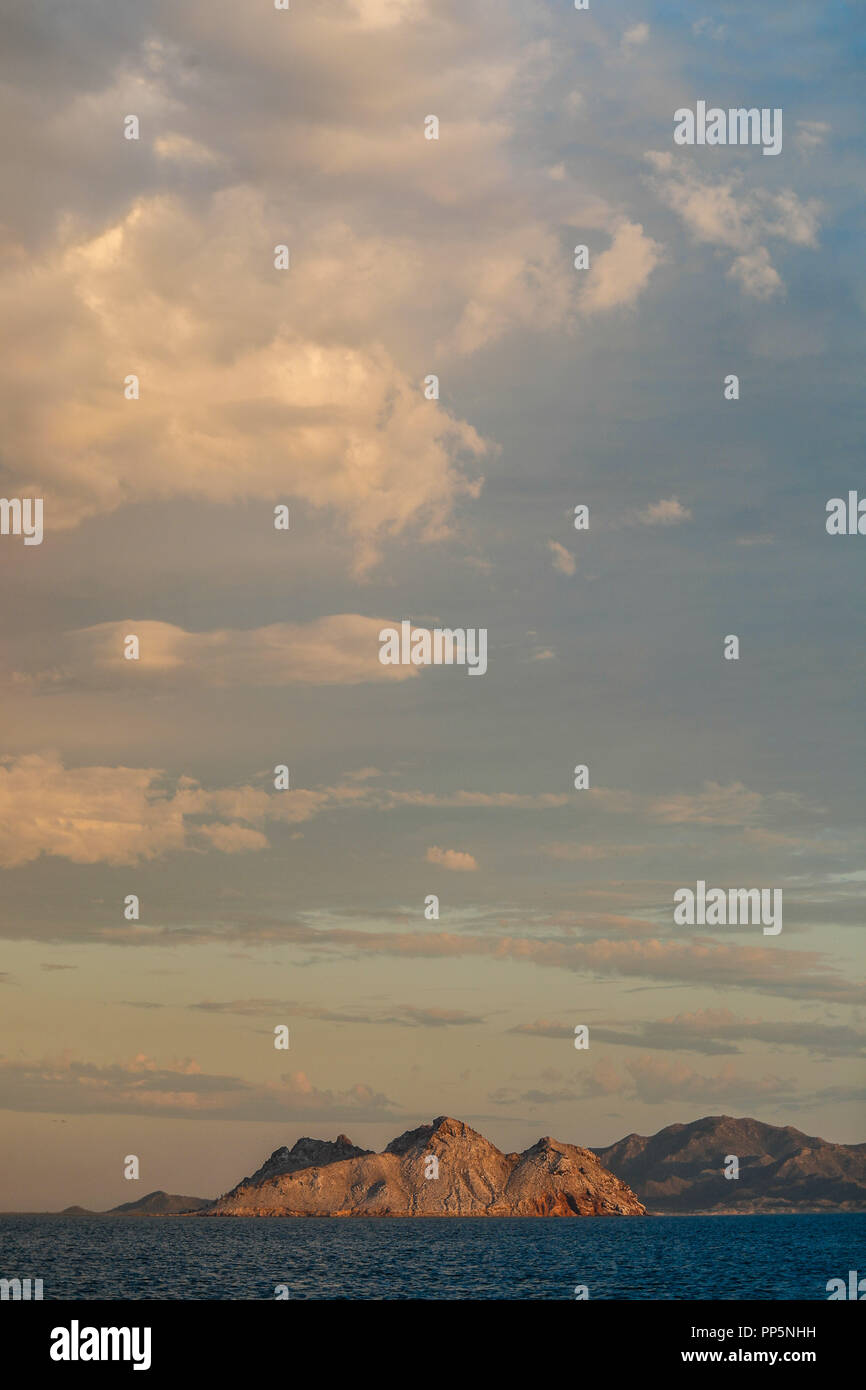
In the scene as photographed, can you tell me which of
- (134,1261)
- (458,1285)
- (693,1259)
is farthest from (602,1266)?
(134,1261)

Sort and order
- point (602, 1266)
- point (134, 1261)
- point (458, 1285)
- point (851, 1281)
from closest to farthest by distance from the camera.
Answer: point (458, 1285), point (851, 1281), point (602, 1266), point (134, 1261)
